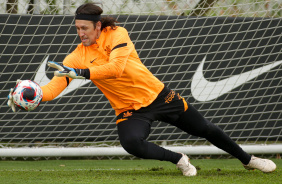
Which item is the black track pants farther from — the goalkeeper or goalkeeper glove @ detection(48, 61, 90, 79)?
goalkeeper glove @ detection(48, 61, 90, 79)

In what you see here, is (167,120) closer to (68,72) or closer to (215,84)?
(68,72)

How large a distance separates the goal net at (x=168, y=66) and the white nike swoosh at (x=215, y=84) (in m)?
0.01

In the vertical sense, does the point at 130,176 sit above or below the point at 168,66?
above

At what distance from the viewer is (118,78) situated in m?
3.74

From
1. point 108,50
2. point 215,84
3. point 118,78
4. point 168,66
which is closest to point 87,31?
point 108,50

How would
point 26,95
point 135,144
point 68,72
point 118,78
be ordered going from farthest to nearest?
point 118,78
point 135,144
point 26,95
point 68,72

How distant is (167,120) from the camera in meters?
3.88

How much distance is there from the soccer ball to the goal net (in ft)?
6.69

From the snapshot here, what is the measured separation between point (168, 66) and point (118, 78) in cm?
196

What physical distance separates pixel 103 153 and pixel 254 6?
2.68 m

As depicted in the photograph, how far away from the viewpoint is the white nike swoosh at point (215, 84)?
5.61 m

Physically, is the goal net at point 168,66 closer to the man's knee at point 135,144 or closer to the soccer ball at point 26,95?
the man's knee at point 135,144

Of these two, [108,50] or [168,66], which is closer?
[108,50]

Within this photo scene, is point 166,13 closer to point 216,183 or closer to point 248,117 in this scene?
point 248,117
